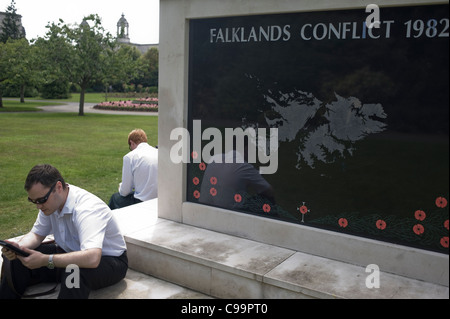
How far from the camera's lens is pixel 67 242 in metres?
4.57

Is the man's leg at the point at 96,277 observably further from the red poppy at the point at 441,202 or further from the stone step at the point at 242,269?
the red poppy at the point at 441,202

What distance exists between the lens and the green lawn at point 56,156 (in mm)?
8219

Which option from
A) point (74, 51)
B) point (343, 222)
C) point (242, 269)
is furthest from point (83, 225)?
point (74, 51)

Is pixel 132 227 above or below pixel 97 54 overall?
below

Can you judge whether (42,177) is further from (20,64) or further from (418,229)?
(20,64)

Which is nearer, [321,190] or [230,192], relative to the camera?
[321,190]

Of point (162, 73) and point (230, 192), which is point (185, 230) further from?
point (162, 73)

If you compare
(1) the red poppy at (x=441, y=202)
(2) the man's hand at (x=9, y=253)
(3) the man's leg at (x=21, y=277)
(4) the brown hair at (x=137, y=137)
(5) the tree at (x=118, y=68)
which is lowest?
(3) the man's leg at (x=21, y=277)

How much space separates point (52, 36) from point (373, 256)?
2908 cm

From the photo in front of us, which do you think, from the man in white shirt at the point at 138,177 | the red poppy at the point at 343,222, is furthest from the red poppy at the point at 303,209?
the man in white shirt at the point at 138,177

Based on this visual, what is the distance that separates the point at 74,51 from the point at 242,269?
91.8 ft

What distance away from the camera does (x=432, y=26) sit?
4082 millimetres
